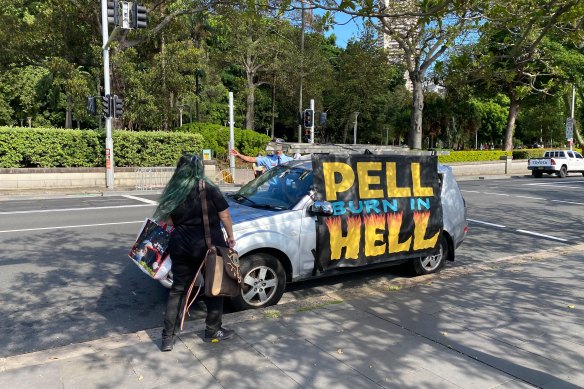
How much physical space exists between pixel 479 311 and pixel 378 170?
194 centimetres

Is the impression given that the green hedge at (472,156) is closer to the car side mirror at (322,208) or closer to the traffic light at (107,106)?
the traffic light at (107,106)

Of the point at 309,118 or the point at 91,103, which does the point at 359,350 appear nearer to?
the point at 91,103

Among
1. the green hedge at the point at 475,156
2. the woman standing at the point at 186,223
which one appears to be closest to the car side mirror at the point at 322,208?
the woman standing at the point at 186,223

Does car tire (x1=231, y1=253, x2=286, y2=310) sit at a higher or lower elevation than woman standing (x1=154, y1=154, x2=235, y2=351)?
lower

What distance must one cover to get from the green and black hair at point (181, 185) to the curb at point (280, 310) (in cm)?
119

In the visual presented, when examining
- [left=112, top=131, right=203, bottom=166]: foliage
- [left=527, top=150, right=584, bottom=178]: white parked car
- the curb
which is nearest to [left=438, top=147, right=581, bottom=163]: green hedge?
[left=527, top=150, right=584, bottom=178]: white parked car

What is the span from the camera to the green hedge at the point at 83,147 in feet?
60.9

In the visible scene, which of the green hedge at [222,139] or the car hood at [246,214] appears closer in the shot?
the car hood at [246,214]

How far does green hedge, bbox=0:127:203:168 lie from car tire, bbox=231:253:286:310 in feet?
56.4

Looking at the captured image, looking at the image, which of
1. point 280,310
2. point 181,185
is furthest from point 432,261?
point 181,185

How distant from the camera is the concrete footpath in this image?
11.5ft

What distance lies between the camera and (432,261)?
21.7ft

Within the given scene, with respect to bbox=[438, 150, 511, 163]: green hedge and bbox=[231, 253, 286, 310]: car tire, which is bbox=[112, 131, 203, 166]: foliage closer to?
bbox=[231, 253, 286, 310]: car tire

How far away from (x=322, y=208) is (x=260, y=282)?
3.39 ft
